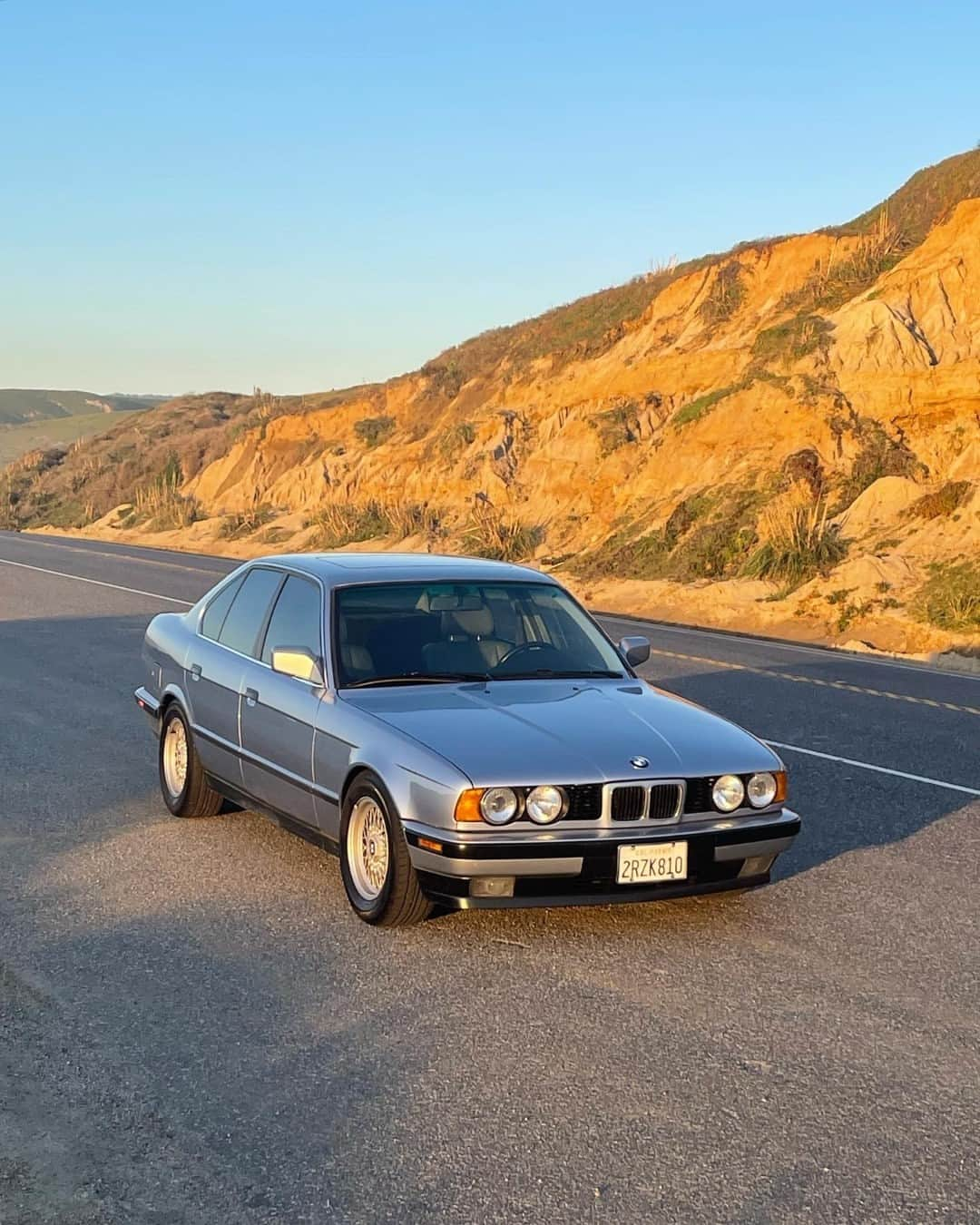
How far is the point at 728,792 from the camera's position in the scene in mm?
6012

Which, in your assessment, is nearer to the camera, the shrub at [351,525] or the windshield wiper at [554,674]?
the windshield wiper at [554,674]

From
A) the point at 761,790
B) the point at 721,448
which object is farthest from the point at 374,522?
the point at 761,790

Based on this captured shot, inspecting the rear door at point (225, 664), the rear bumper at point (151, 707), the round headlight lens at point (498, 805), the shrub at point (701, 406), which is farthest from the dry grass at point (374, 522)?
the round headlight lens at point (498, 805)

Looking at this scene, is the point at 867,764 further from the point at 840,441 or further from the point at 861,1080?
the point at 840,441

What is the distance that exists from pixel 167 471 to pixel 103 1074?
59495mm

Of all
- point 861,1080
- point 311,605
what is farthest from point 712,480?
point 861,1080

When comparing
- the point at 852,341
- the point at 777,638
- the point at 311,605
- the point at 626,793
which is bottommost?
the point at 777,638

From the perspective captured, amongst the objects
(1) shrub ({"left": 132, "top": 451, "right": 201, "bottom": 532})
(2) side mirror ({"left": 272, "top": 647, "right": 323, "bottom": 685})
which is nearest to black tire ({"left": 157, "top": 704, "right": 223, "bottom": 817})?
(2) side mirror ({"left": 272, "top": 647, "right": 323, "bottom": 685})

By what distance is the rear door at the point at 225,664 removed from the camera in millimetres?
7574

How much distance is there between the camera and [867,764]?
32.5 feet

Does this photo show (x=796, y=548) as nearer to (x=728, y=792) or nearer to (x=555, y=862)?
(x=728, y=792)

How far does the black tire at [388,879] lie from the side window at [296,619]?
1027 millimetres

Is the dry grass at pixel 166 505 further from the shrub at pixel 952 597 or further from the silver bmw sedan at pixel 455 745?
the silver bmw sedan at pixel 455 745

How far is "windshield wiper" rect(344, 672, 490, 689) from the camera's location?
6.82 m
